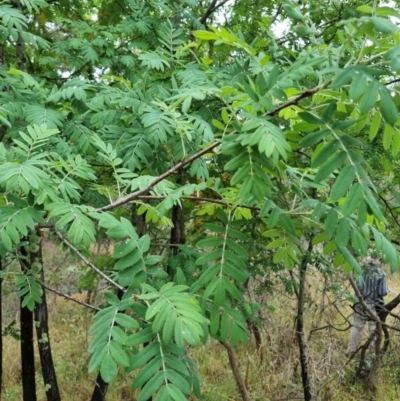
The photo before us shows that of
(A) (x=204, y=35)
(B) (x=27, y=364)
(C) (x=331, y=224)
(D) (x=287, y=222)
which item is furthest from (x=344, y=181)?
(B) (x=27, y=364)

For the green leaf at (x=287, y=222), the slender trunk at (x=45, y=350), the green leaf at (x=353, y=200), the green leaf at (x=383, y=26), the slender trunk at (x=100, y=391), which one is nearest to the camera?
the green leaf at (x=383, y=26)

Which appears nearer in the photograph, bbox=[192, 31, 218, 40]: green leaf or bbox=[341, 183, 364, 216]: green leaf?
bbox=[341, 183, 364, 216]: green leaf

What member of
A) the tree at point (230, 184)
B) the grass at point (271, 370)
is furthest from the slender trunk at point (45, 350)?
the tree at point (230, 184)

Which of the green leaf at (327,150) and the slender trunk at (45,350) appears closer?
the green leaf at (327,150)

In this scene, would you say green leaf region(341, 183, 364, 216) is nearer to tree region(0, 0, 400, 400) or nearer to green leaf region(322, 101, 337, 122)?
tree region(0, 0, 400, 400)

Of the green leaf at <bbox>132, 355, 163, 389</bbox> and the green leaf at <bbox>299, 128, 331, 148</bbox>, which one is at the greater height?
the green leaf at <bbox>299, 128, 331, 148</bbox>

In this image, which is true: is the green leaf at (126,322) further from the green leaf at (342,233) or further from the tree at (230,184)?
the green leaf at (342,233)

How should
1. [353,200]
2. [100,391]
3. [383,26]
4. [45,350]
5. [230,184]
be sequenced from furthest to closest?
[100,391] < [45,350] < [230,184] < [353,200] < [383,26]

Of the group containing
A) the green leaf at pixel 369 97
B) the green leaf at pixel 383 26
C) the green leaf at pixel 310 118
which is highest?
the green leaf at pixel 383 26

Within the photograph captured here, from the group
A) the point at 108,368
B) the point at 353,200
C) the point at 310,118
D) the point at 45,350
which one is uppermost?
the point at 310,118

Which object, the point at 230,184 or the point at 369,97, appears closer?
the point at 369,97

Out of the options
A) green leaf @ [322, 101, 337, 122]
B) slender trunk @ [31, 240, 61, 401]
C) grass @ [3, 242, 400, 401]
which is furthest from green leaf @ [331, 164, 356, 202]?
grass @ [3, 242, 400, 401]

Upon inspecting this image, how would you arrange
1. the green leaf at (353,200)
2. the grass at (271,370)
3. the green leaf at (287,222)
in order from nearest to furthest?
the green leaf at (353,200) < the green leaf at (287,222) < the grass at (271,370)

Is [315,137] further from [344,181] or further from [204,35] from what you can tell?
[204,35]
